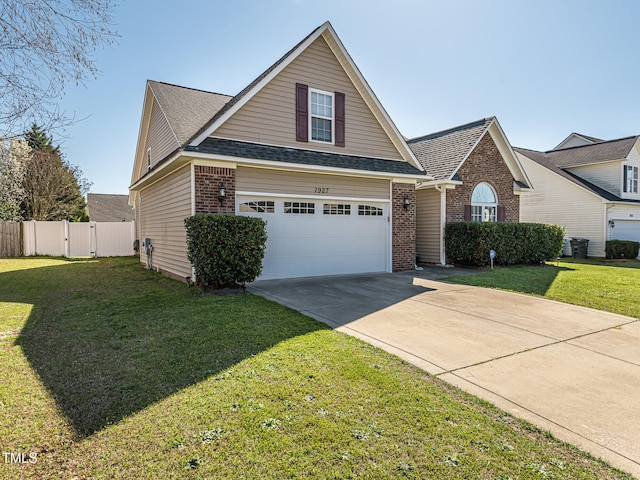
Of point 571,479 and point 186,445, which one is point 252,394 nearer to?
point 186,445

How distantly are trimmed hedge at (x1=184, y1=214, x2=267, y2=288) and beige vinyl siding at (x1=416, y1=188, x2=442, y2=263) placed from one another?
8.57 meters

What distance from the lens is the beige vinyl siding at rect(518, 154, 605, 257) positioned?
66.6ft

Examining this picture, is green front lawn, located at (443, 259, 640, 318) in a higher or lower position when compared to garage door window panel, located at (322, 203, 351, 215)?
lower

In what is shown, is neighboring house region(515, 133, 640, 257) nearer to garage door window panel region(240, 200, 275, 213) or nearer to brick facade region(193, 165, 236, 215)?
garage door window panel region(240, 200, 275, 213)

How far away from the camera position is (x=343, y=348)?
4.75m

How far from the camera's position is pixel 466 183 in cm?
1527

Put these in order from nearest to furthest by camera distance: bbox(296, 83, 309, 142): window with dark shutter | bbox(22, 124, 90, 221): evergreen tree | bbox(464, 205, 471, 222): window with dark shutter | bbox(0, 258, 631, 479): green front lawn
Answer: bbox(0, 258, 631, 479): green front lawn < bbox(296, 83, 309, 142): window with dark shutter < bbox(464, 205, 471, 222): window with dark shutter < bbox(22, 124, 90, 221): evergreen tree

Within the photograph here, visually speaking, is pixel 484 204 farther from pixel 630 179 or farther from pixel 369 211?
pixel 630 179

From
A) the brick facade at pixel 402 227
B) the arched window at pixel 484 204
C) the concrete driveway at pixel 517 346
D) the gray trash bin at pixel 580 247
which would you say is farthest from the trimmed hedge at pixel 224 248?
the gray trash bin at pixel 580 247

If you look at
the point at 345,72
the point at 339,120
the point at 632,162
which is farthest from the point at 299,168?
the point at 632,162

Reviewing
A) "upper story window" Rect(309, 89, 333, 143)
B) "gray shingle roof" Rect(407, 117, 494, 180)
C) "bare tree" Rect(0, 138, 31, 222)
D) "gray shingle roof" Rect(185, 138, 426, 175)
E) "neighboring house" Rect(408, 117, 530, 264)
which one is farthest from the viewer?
"bare tree" Rect(0, 138, 31, 222)

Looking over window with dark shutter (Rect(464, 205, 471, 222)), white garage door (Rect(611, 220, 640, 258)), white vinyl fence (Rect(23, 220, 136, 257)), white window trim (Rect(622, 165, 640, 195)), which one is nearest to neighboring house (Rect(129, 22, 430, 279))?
window with dark shutter (Rect(464, 205, 471, 222))

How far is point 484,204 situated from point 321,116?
8658mm

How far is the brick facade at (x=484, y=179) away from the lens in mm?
14945
